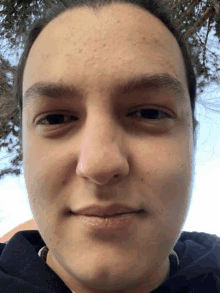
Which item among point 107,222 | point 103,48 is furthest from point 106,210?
point 103,48

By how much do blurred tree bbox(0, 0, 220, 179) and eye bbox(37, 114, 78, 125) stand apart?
0.61 metres

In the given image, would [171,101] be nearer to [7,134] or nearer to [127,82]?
[127,82]

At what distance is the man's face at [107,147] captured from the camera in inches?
24.3

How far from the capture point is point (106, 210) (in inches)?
24.2

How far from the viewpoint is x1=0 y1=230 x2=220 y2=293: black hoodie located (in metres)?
0.77

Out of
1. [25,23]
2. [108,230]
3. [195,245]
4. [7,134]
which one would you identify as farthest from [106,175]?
[7,134]

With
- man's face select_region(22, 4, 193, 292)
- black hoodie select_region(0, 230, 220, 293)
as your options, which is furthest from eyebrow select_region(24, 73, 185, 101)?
black hoodie select_region(0, 230, 220, 293)

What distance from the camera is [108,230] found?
2.03 ft

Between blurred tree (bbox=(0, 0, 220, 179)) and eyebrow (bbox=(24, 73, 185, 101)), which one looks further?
blurred tree (bbox=(0, 0, 220, 179))

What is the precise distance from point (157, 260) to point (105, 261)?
151mm

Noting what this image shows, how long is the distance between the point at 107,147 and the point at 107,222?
18 cm

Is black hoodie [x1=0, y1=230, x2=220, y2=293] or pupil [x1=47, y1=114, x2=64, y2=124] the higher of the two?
pupil [x1=47, y1=114, x2=64, y2=124]

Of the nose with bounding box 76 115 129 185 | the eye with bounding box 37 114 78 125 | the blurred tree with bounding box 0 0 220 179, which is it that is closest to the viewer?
the nose with bounding box 76 115 129 185

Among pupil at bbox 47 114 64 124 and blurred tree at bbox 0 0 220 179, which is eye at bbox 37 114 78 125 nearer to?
pupil at bbox 47 114 64 124
